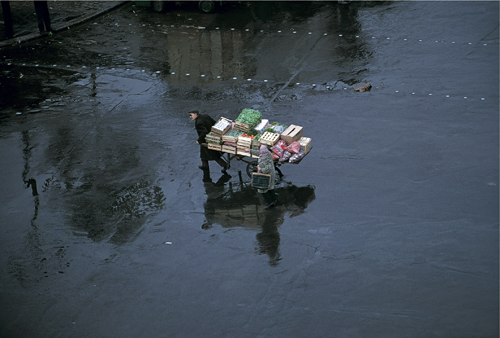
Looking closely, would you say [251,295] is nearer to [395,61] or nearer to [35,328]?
[35,328]

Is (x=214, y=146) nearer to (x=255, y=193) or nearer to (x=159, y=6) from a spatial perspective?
(x=255, y=193)

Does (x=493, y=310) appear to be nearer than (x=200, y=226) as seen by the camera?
Yes

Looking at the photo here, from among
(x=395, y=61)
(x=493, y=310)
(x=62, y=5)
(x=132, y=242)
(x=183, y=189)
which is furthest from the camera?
(x=62, y=5)

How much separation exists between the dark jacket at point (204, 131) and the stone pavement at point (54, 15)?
12.2 meters

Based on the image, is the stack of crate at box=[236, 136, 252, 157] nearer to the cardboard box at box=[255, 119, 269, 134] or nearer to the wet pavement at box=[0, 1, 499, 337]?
the cardboard box at box=[255, 119, 269, 134]

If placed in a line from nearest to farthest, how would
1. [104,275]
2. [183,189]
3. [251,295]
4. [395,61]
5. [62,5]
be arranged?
[251,295] → [104,275] → [183,189] → [395,61] → [62,5]

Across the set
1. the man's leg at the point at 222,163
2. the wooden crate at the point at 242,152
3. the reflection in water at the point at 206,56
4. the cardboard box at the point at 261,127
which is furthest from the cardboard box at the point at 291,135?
the reflection in water at the point at 206,56

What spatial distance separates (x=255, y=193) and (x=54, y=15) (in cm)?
1643

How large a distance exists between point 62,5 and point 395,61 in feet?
53.0

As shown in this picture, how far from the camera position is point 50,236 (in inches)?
397

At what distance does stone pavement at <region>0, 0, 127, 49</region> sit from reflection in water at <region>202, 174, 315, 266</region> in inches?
520

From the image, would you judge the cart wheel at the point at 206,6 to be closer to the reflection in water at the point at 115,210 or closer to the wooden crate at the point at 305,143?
the reflection in water at the point at 115,210

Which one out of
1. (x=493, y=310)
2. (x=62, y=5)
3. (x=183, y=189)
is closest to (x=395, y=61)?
(x=183, y=189)

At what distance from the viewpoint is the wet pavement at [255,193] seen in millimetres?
8219
